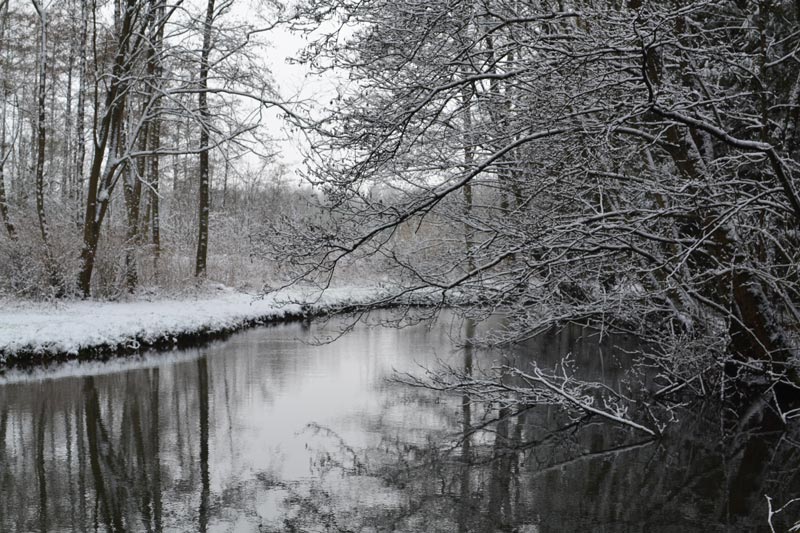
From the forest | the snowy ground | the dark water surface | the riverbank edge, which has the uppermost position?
the forest

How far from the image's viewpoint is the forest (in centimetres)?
696

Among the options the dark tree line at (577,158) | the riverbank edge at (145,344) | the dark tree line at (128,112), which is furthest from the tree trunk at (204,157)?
the dark tree line at (577,158)

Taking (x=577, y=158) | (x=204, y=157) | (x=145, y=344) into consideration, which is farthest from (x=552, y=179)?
(x=204, y=157)

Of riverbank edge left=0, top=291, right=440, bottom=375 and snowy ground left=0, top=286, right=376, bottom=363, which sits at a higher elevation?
snowy ground left=0, top=286, right=376, bottom=363

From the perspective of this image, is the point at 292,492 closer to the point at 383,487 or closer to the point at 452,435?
the point at 383,487

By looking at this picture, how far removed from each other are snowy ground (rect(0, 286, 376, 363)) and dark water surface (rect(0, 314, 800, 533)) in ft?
3.47

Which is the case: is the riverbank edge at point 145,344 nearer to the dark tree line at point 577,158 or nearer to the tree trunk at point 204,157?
the dark tree line at point 577,158

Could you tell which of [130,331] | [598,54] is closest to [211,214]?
[130,331]

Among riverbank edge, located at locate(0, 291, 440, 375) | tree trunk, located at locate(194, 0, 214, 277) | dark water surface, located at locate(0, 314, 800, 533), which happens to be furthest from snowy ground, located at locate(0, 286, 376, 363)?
tree trunk, located at locate(194, 0, 214, 277)

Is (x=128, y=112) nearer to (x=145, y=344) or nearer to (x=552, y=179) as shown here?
(x=145, y=344)

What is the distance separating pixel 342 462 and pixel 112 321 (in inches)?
378

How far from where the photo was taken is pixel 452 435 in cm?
947

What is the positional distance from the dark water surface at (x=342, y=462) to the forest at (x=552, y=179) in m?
0.72

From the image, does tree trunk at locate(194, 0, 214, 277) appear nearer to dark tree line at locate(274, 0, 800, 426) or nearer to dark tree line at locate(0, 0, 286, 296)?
dark tree line at locate(0, 0, 286, 296)
